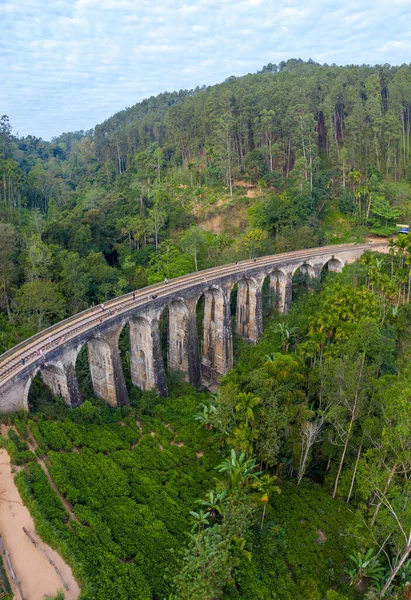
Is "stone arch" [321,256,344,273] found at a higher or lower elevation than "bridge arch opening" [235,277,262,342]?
higher

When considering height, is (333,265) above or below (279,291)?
above

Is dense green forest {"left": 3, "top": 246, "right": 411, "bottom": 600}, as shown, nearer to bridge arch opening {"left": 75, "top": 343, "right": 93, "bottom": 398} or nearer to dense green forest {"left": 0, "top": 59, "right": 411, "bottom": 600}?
dense green forest {"left": 0, "top": 59, "right": 411, "bottom": 600}

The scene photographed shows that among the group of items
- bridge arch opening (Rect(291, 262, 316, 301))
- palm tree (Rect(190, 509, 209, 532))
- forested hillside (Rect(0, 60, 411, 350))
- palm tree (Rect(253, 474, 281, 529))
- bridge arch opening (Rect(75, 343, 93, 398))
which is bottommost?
palm tree (Rect(190, 509, 209, 532))

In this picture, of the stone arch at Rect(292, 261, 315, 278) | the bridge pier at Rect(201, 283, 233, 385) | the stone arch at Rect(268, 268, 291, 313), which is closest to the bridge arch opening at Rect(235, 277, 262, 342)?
the bridge pier at Rect(201, 283, 233, 385)

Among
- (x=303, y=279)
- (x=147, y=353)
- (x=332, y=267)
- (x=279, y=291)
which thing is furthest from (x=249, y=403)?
(x=332, y=267)

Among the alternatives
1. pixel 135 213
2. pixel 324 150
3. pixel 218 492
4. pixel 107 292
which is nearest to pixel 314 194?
pixel 324 150

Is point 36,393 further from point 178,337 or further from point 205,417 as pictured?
point 178,337

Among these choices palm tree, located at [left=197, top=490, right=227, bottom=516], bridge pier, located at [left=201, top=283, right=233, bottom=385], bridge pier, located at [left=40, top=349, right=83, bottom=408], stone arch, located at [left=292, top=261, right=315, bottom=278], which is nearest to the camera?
palm tree, located at [left=197, top=490, right=227, bottom=516]
